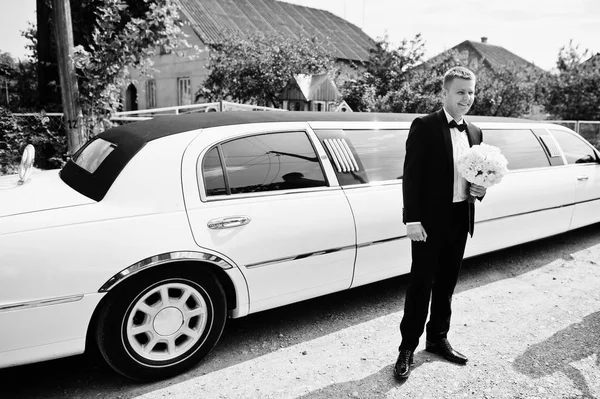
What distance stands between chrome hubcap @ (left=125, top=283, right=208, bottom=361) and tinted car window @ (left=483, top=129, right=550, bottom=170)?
3181 mm

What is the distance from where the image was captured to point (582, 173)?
525cm

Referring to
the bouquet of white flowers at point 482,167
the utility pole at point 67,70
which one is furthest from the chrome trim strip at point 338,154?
the utility pole at point 67,70

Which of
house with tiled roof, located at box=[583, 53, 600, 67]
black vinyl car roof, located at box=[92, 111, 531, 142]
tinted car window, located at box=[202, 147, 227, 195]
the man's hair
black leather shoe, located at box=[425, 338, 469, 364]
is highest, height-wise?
house with tiled roof, located at box=[583, 53, 600, 67]

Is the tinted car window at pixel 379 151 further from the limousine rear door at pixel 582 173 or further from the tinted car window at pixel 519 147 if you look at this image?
the limousine rear door at pixel 582 173

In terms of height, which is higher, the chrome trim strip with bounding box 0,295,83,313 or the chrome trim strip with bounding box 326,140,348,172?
the chrome trim strip with bounding box 326,140,348,172

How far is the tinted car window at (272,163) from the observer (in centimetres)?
309

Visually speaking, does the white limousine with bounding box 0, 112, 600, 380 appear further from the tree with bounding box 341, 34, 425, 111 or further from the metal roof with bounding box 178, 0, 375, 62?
the metal roof with bounding box 178, 0, 375, 62

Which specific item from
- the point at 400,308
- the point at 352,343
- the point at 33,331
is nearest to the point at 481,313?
the point at 400,308

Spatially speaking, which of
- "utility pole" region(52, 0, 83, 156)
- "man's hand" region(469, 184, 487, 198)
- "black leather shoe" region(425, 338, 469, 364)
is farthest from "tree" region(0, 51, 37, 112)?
"man's hand" region(469, 184, 487, 198)

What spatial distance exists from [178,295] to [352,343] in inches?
51.0

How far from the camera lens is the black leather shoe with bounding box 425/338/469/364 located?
3.12 metres

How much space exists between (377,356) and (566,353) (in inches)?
51.6

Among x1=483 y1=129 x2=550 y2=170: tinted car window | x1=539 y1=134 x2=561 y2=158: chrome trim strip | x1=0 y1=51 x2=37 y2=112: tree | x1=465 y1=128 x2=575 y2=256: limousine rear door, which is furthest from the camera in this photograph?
x1=0 y1=51 x2=37 y2=112: tree

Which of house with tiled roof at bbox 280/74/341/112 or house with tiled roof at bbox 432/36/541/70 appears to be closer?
house with tiled roof at bbox 280/74/341/112
